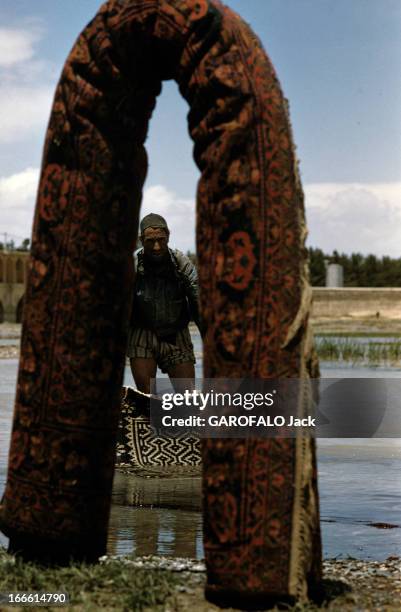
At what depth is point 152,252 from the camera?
24.6 feet

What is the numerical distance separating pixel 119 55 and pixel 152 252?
359 cm

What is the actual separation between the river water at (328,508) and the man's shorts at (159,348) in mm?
788

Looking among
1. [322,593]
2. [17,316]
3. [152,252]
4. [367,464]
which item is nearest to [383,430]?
[367,464]

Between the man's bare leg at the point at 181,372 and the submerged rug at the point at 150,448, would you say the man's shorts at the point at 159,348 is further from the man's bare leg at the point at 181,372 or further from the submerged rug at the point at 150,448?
the submerged rug at the point at 150,448

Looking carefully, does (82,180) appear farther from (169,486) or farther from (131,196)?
(169,486)

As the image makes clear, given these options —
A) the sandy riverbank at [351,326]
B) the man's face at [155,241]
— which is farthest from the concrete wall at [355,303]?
the man's face at [155,241]

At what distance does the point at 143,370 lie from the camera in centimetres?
774

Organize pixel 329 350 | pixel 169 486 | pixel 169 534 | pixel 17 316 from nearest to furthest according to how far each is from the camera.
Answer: pixel 169 534 < pixel 169 486 < pixel 329 350 < pixel 17 316

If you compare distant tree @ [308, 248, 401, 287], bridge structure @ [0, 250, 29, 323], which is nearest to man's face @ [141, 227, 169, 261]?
bridge structure @ [0, 250, 29, 323]

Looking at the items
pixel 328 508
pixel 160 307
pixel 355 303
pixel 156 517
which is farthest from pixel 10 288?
pixel 156 517

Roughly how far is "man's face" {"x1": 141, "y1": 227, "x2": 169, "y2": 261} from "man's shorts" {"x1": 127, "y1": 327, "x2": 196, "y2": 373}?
513 millimetres

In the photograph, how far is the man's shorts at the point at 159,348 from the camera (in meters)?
7.69

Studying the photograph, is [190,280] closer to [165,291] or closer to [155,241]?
[165,291]

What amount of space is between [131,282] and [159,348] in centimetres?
363
